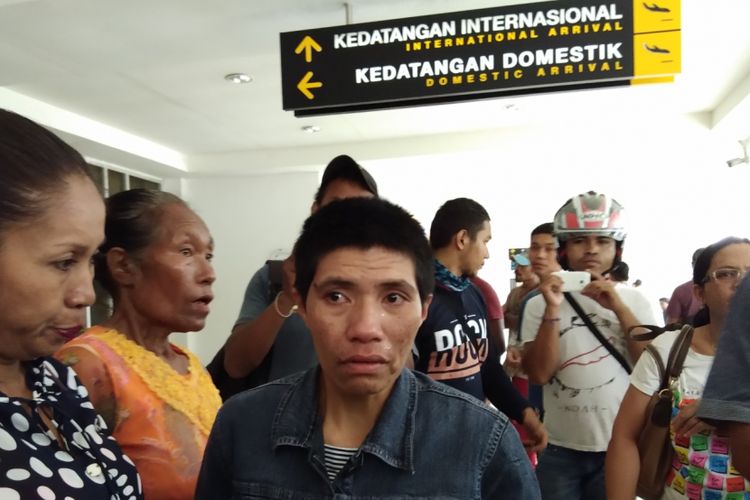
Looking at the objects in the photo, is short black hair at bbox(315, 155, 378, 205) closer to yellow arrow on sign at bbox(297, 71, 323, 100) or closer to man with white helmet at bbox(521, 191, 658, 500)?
man with white helmet at bbox(521, 191, 658, 500)

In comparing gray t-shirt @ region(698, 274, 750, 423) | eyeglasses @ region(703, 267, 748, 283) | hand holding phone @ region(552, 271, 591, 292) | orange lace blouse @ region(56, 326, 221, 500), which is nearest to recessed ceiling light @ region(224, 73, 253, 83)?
hand holding phone @ region(552, 271, 591, 292)

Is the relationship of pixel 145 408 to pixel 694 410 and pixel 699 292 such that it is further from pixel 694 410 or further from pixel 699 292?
pixel 699 292

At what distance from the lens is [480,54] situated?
3.11m

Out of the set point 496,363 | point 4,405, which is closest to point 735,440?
point 4,405

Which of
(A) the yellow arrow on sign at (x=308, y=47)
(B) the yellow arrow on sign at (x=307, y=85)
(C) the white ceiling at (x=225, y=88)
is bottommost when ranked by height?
(B) the yellow arrow on sign at (x=307, y=85)

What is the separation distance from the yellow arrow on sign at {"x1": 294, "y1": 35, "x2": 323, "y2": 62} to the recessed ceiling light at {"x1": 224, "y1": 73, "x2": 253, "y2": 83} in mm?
1686

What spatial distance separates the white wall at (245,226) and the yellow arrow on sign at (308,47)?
458 cm

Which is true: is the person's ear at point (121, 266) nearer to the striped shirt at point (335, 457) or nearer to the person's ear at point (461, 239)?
the striped shirt at point (335, 457)

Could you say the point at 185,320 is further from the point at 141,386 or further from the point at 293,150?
the point at 293,150

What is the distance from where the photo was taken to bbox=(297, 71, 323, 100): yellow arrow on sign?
10.8ft

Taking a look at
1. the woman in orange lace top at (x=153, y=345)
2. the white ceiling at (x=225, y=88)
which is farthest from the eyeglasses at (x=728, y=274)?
the white ceiling at (x=225, y=88)

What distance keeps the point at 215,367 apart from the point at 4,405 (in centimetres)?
123

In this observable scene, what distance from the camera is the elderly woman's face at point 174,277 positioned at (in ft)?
4.43

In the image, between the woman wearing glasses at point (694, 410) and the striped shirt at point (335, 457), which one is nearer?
the striped shirt at point (335, 457)
